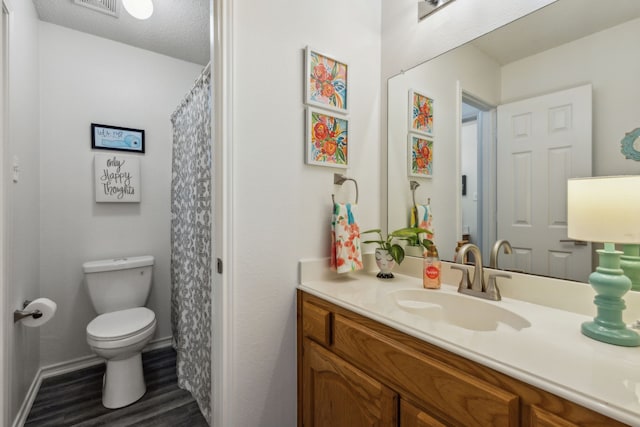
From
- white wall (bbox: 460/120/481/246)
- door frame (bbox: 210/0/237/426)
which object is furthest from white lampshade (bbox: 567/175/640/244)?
door frame (bbox: 210/0/237/426)

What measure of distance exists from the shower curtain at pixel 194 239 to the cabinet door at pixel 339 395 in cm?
59

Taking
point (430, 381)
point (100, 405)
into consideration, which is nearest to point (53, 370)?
point (100, 405)

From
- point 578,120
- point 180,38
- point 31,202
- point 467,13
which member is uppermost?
point 180,38

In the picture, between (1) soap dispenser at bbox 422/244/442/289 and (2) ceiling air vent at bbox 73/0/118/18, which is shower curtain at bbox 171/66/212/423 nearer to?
(2) ceiling air vent at bbox 73/0/118/18

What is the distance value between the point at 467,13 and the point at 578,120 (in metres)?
0.63

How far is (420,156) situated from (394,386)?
102cm

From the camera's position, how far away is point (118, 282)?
204 centimetres

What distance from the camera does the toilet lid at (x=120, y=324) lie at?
1.65m

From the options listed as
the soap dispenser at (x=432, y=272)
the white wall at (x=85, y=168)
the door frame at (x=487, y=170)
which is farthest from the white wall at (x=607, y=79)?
the white wall at (x=85, y=168)

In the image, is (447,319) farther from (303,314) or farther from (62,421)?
(62,421)

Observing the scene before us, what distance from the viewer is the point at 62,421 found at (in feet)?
5.15

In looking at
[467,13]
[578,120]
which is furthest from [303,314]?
[467,13]

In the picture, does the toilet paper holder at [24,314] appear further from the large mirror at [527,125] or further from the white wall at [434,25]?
the white wall at [434,25]

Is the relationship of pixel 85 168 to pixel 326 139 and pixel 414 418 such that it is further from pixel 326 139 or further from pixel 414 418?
pixel 414 418
